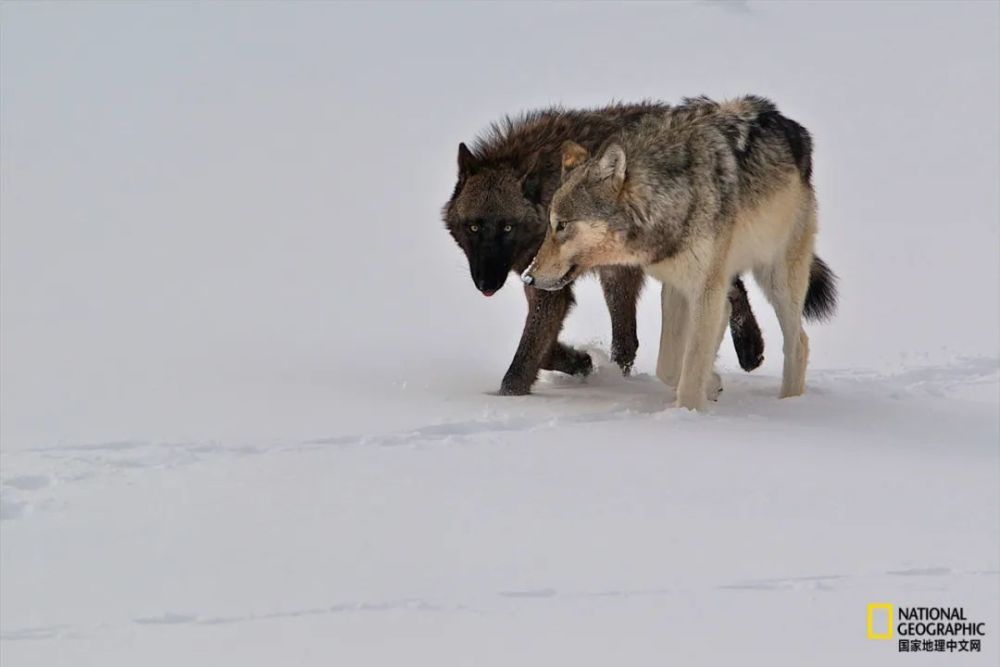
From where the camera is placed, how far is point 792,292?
7.93 meters

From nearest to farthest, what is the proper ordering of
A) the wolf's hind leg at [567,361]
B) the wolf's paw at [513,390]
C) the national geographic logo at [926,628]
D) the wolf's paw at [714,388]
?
the national geographic logo at [926,628], the wolf's paw at [714,388], the wolf's paw at [513,390], the wolf's hind leg at [567,361]

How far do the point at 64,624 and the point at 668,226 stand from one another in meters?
3.91

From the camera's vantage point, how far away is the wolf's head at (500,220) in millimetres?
8039

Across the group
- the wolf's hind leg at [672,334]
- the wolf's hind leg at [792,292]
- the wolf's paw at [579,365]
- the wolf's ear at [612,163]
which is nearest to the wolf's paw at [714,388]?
the wolf's hind leg at [672,334]

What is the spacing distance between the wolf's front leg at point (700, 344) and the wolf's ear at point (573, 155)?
1.02m

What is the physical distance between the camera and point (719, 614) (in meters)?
4.24

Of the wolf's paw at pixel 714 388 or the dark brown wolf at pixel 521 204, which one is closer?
the wolf's paw at pixel 714 388

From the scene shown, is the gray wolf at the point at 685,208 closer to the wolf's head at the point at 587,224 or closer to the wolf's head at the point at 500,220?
the wolf's head at the point at 587,224

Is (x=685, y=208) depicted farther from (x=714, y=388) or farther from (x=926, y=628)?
(x=926, y=628)

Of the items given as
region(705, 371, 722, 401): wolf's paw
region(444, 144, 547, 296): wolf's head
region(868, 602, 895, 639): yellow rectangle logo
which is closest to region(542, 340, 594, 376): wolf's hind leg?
region(444, 144, 547, 296): wolf's head

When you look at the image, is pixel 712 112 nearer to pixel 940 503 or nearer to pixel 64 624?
pixel 940 503

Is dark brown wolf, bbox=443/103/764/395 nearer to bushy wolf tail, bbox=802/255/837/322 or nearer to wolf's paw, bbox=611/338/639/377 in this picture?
wolf's paw, bbox=611/338/639/377

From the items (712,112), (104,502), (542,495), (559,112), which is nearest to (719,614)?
(542,495)

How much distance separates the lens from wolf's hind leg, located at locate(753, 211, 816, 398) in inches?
312
